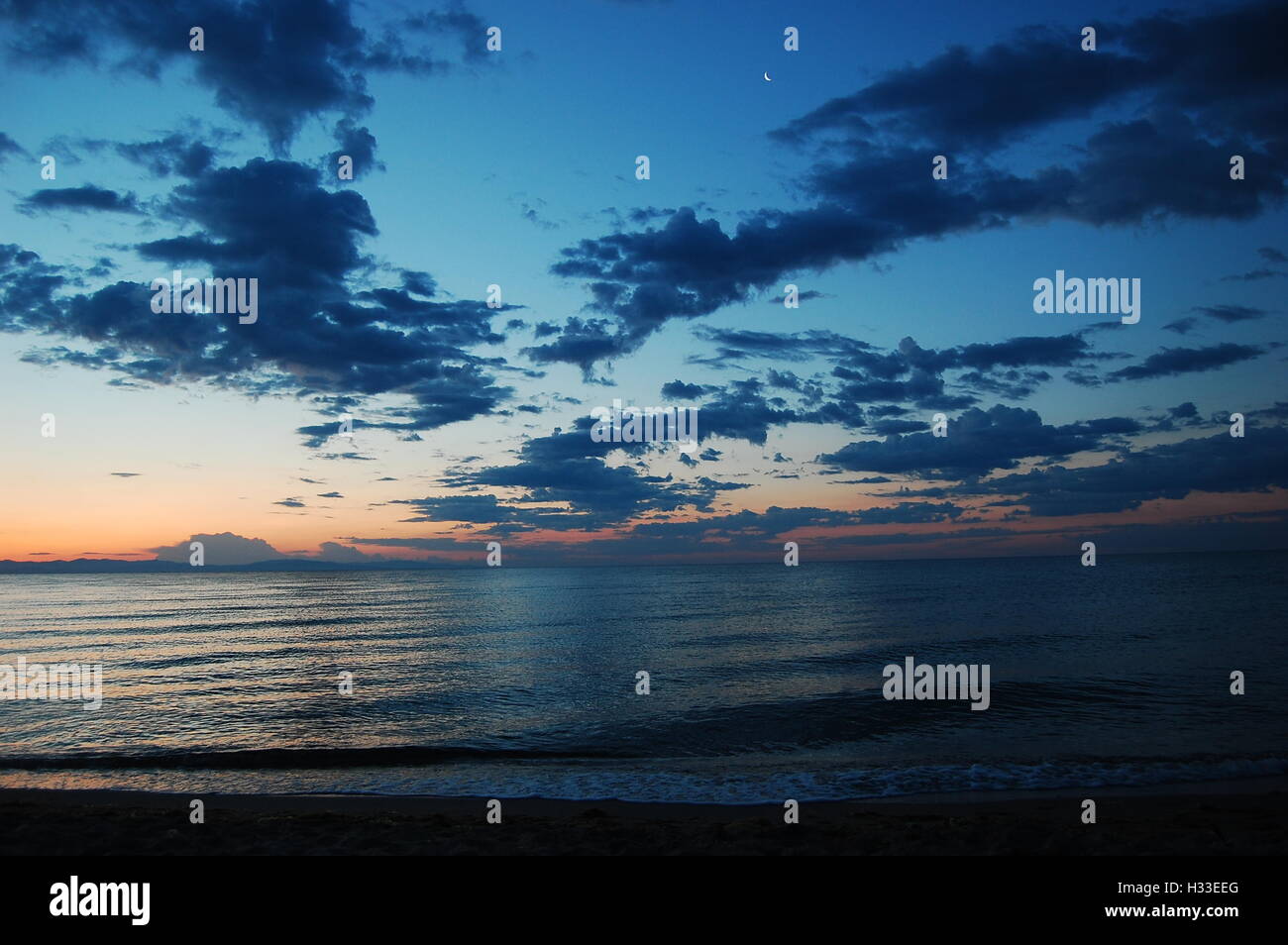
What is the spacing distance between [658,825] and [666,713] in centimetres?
1338

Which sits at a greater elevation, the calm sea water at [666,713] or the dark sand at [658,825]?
the dark sand at [658,825]

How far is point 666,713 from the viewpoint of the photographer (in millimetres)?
27922

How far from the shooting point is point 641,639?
51.8m

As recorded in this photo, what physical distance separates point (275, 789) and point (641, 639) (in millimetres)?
34353

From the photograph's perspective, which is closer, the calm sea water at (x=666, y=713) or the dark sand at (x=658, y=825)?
the dark sand at (x=658, y=825)

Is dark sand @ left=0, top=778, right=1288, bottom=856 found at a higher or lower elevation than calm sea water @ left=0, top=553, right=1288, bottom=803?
higher

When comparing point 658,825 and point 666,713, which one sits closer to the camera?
point 658,825

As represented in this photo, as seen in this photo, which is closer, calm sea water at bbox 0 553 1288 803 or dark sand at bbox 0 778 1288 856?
dark sand at bbox 0 778 1288 856

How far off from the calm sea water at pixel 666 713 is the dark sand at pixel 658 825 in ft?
4.38

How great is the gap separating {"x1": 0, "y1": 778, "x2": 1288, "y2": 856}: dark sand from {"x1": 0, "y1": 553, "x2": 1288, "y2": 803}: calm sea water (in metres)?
1.34

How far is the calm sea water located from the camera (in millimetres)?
19875

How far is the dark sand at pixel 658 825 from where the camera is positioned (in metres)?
12.7
